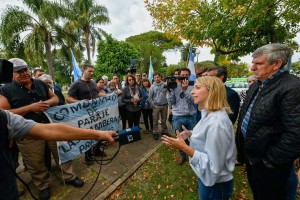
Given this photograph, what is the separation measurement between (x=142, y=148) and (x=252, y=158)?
321cm

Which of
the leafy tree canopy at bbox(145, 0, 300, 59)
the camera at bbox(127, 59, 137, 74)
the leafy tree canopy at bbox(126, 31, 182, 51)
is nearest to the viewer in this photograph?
the leafy tree canopy at bbox(145, 0, 300, 59)

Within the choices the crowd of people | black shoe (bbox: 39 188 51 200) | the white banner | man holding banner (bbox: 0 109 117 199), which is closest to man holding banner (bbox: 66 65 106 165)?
the white banner

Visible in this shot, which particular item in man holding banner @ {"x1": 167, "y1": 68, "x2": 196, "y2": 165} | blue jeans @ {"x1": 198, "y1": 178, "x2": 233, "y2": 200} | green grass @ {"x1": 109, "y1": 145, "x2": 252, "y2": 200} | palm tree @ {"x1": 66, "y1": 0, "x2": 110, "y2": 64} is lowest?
green grass @ {"x1": 109, "y1": 145, "x2": 252, "y2": 200}

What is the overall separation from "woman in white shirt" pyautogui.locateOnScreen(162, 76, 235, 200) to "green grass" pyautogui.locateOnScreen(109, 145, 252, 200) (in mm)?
1358

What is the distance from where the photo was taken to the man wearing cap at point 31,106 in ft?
8.53

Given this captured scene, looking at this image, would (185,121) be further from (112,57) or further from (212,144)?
(112,57)

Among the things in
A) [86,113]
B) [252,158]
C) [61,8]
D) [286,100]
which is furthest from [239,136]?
[61,8]

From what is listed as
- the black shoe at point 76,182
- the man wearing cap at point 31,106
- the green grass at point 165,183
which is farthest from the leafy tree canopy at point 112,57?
the black shoe at point 76,182

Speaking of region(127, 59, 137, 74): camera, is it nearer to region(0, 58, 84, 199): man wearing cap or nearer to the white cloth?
region(0, 58, 84, 199): man wearing cap

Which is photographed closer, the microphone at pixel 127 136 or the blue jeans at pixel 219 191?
the blue jeans at pixel 219 191

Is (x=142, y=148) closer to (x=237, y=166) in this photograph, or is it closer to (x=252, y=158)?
(x=237, y=166)

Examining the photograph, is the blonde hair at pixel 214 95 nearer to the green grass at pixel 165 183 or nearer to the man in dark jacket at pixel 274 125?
the man in dark jacket at pixel 274 125

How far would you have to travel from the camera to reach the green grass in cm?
305

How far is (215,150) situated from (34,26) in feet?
51.5
